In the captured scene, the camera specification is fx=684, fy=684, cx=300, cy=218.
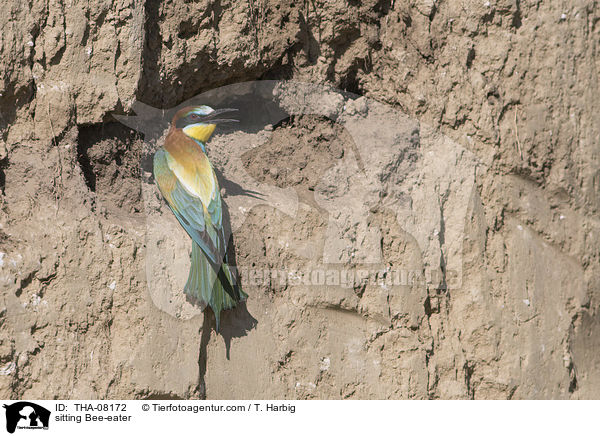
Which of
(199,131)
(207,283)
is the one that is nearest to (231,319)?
(207,283)

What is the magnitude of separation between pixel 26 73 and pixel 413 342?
198 cm

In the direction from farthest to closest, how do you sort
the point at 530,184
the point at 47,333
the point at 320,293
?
the point at 530,184, the point at 320,293, the point at 47,333

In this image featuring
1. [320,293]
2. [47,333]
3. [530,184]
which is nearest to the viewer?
[47,333]

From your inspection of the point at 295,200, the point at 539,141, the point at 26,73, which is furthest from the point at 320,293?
the point at 26,73

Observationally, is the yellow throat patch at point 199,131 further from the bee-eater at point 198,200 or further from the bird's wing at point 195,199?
the bird's wing at point 195,199

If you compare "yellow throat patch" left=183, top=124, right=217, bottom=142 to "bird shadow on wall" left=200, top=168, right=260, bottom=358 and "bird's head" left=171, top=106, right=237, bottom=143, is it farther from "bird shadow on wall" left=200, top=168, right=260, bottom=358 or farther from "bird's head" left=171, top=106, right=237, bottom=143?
"bird shadow on wall" left=200, top=168, right=260, bottom=358

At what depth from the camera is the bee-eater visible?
2799 millimetres

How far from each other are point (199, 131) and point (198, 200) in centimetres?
36

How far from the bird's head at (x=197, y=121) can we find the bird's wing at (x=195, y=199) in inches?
5.8

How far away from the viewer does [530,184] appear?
3238 mm

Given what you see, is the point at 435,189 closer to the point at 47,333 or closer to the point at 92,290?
the point at 92,290

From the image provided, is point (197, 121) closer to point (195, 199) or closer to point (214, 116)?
point (214, 116)
